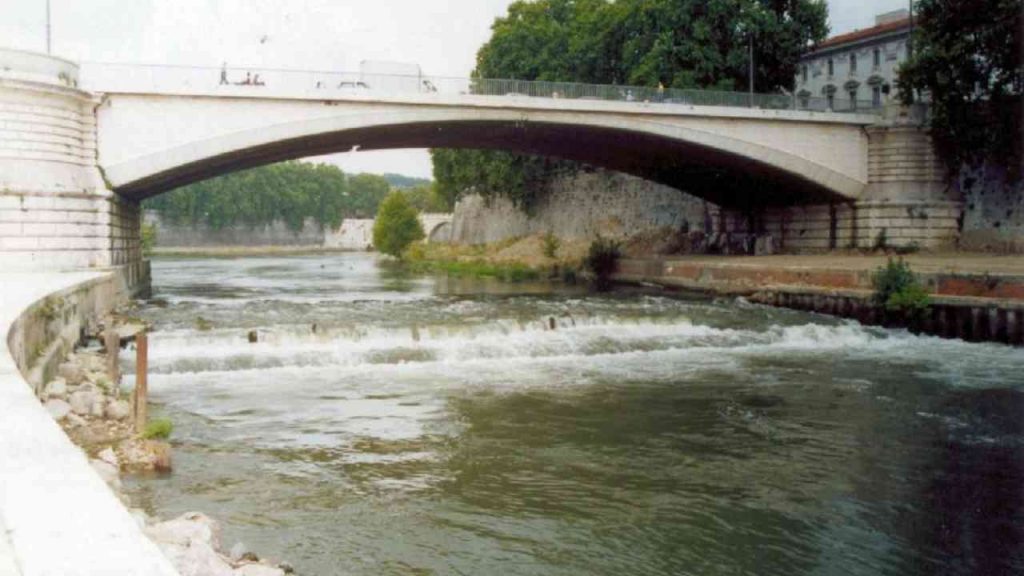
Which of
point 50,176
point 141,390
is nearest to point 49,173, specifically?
point 50,176

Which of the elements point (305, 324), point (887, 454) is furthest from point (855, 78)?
point (887, 454)

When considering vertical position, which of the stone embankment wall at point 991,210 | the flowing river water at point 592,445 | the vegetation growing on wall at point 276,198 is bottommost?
the flowing river water at point 592,445

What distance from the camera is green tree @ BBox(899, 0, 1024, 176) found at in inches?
1067

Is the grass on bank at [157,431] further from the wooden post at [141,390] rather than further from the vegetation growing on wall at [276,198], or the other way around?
the vegetation growing on wall at [276,198]

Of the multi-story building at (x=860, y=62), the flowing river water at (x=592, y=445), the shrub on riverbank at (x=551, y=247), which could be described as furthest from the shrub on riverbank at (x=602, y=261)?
the flowing river water at (x=592, y=445)

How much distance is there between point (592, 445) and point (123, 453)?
4.85m

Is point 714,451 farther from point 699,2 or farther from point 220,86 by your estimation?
point 699,2

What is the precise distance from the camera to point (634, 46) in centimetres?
3859

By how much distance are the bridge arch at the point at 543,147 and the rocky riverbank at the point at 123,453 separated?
41.7ft

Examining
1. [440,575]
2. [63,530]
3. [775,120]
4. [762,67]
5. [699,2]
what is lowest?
[440,575]

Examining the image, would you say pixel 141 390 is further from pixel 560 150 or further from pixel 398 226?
pixel 398 226

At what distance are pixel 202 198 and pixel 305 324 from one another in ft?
329

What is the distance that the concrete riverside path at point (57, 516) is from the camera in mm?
3180

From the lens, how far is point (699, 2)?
3525 cm
